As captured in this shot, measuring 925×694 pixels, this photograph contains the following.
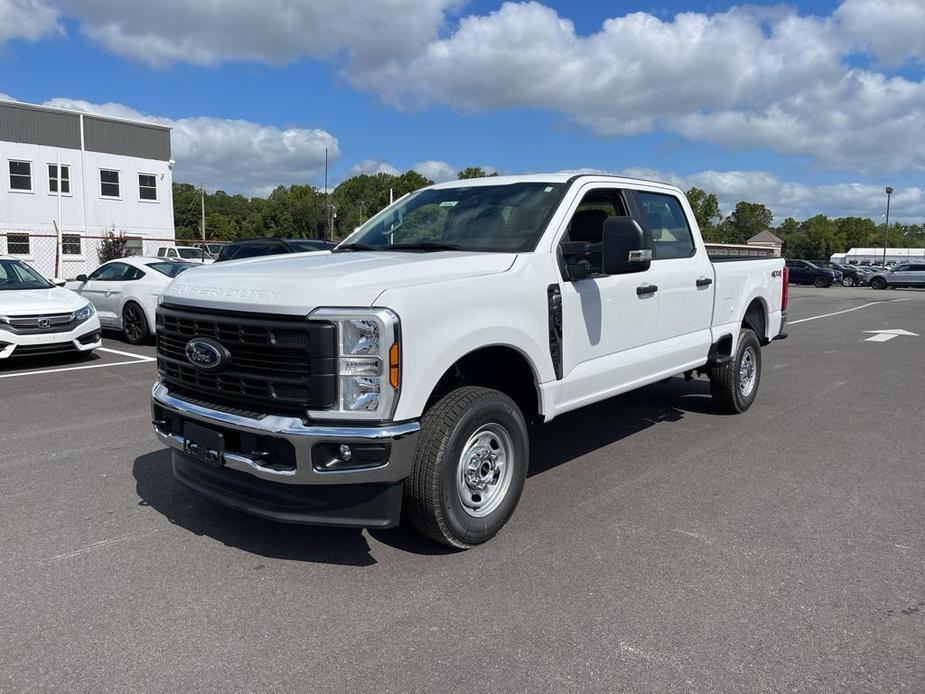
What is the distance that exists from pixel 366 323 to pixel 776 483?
3247 mm

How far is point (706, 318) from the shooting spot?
6156mm

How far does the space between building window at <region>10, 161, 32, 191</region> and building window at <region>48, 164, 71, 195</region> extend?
0.76 metres

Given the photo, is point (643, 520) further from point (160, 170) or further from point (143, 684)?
point (160, 170)

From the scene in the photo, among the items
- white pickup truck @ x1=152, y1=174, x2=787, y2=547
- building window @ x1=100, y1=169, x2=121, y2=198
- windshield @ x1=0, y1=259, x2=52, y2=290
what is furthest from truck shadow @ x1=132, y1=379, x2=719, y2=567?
building window @ x1=100, y1=169, x2=121, y2=198

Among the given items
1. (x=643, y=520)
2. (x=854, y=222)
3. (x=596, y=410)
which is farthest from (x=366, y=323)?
(x=854, y=222)

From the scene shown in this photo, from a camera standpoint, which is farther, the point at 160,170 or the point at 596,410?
the point at 160,170

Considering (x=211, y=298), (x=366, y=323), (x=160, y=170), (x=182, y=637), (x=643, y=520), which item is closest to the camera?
(x=182, y=637)

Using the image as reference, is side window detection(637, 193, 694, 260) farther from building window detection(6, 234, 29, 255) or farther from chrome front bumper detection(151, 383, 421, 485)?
building window detection(6, 234, 29, 255)

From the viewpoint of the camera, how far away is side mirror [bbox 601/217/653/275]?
171 inches

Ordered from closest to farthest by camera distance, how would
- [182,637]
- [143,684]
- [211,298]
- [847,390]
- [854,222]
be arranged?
[143,684], [182,637], [211,298], [847,390], [854,222]

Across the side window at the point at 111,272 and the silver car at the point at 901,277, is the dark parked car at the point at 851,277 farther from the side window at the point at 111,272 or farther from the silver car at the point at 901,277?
the side window at the point at 111,272

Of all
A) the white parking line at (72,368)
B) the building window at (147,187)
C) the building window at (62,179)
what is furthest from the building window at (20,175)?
the white parking line at (72,368)

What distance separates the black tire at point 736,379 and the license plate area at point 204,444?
4726 millimetres

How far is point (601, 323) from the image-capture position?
4.71 meters
